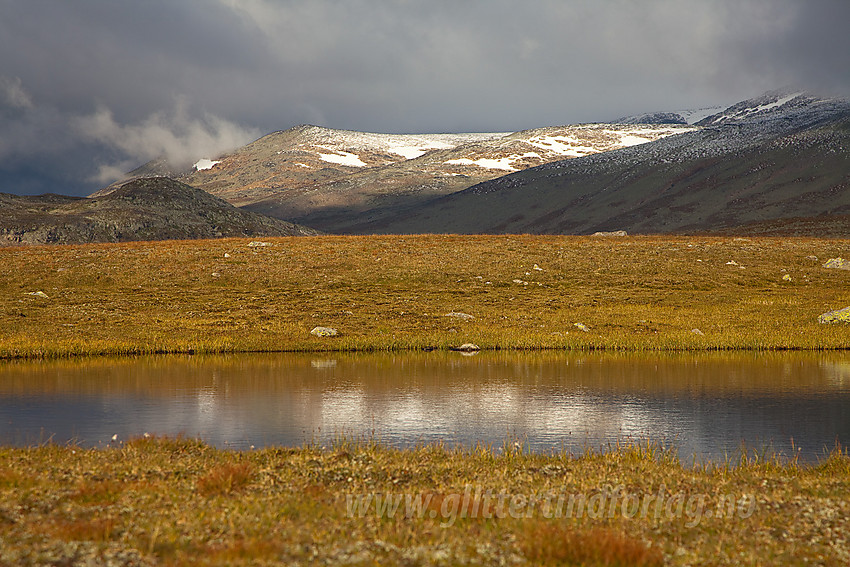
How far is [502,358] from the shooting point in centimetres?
3772

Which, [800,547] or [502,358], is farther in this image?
[502,358]

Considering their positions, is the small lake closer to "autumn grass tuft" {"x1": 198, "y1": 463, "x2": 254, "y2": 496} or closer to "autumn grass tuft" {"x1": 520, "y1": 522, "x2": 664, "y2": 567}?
"autumn grass tuft" {"x1": 198, "y1": 463, "x2": 254, "y2": 496}

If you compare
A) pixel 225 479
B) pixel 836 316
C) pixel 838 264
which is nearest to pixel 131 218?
pixel 838 264

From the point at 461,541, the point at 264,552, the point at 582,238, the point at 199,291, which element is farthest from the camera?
the point at 582,238

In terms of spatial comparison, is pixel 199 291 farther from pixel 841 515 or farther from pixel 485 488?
pixel 841 515

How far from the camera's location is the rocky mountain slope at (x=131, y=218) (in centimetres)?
11769

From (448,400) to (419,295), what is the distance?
27.4m

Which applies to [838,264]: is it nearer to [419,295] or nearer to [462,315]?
[462,315]

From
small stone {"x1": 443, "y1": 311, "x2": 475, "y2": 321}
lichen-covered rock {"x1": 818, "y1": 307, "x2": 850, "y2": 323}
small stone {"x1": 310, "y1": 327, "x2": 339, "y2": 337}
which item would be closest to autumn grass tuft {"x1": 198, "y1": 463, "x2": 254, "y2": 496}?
small stone {"x1": 310, "y1": 327, "x2": 339, "y2": 337}

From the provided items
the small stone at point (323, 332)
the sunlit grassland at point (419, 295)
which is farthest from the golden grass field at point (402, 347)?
the small stone at point (323, 332)

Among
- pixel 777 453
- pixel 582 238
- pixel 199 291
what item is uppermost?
pixel 582 238

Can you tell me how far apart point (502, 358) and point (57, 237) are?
103 m

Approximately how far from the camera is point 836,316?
45.3 m

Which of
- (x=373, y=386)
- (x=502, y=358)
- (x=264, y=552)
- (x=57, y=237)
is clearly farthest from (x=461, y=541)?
(x=57, y=237)
